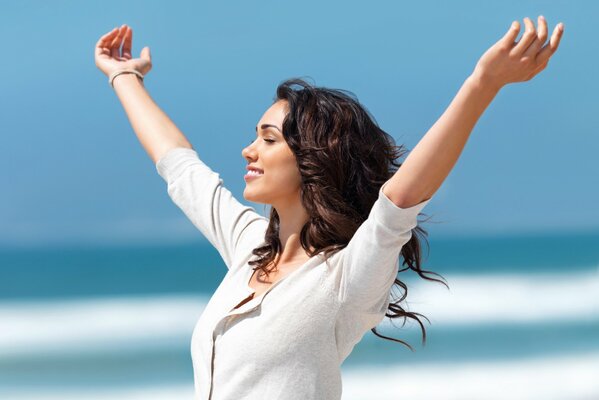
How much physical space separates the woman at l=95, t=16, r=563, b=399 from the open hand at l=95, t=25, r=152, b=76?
10 centimetres

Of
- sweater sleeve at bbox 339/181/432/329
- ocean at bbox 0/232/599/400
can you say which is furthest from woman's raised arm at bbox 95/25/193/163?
ocean at bbox 0/232/599/400

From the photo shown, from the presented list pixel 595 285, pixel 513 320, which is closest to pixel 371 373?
pixel 513 320

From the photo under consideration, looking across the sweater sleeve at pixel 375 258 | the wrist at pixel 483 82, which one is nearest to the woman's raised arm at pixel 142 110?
the sweater sleeve at pixel 375 258

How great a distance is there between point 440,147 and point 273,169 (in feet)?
1.49

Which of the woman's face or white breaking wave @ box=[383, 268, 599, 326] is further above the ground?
white breaking wave @ box=[383, 268, 599, 326]

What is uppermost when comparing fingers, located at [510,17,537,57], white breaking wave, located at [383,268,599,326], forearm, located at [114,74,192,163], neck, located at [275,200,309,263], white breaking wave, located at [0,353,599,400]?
white breaking wave, located at [383,268,599,326]

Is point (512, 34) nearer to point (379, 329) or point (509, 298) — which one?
point (379, 329)

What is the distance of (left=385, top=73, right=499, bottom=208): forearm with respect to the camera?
1.24 metres

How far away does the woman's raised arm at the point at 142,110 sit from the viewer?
1.88 metres

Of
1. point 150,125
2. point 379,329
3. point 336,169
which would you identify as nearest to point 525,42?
point 336,169

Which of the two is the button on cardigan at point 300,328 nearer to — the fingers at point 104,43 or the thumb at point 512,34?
the thumb at point 512,34

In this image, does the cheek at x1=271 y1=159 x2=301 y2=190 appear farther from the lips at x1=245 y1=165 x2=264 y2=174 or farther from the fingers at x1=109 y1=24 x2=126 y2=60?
the fingers at x1=109 y1=24 x2=126 y2=60

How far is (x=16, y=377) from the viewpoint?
15.7 ft

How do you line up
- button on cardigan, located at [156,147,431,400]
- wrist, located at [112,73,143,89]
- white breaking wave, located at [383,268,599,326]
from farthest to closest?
white breaking wave, located at [383,268,599,326], wrist, located at [112,73,143,89], button on cardigan, located at [156,147,431,400]
